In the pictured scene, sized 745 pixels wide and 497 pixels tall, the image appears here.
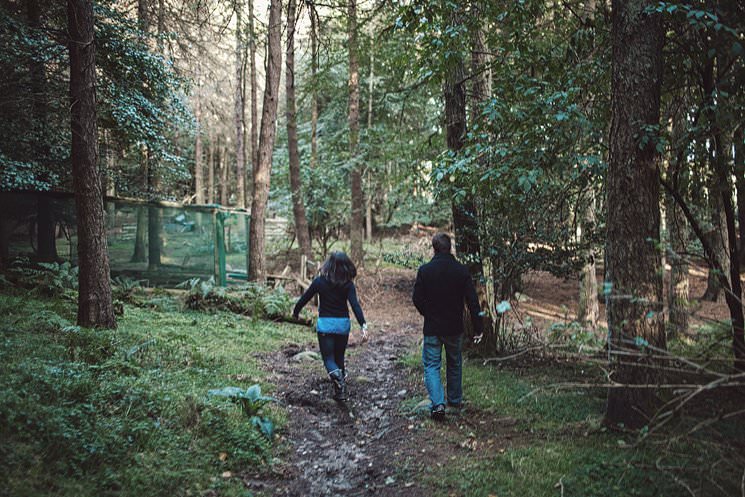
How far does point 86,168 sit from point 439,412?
590 cm

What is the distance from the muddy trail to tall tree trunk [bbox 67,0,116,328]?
2.90 metres

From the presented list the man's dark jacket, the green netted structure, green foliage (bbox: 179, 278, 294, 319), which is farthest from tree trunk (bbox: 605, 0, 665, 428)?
the green netted structure

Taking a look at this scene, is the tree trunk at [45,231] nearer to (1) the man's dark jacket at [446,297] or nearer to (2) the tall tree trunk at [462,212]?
(2) the tall tree trunk at [462,212]

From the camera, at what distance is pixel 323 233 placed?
18.2 metres

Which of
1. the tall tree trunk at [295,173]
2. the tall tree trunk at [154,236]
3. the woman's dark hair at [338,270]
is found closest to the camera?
the woman's dark hair at [338,270]

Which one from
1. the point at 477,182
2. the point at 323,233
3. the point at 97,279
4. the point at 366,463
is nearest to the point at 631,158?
the point at 477,182

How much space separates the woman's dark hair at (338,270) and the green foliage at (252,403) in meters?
1.79

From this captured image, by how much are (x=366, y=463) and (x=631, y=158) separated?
A: 3872 mm

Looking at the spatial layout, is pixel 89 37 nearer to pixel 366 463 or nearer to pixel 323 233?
pixel 366 463

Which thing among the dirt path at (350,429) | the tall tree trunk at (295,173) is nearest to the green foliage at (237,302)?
the dirt path at (350,429)

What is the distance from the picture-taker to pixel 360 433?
573 centimetres

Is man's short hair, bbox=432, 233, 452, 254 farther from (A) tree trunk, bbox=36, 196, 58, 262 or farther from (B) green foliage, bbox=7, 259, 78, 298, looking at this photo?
(A) tree trunk, bbox=36, 196, 58, 262

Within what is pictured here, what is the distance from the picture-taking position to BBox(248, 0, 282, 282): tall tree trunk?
44.9 ft

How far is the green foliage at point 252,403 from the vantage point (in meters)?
5.19
